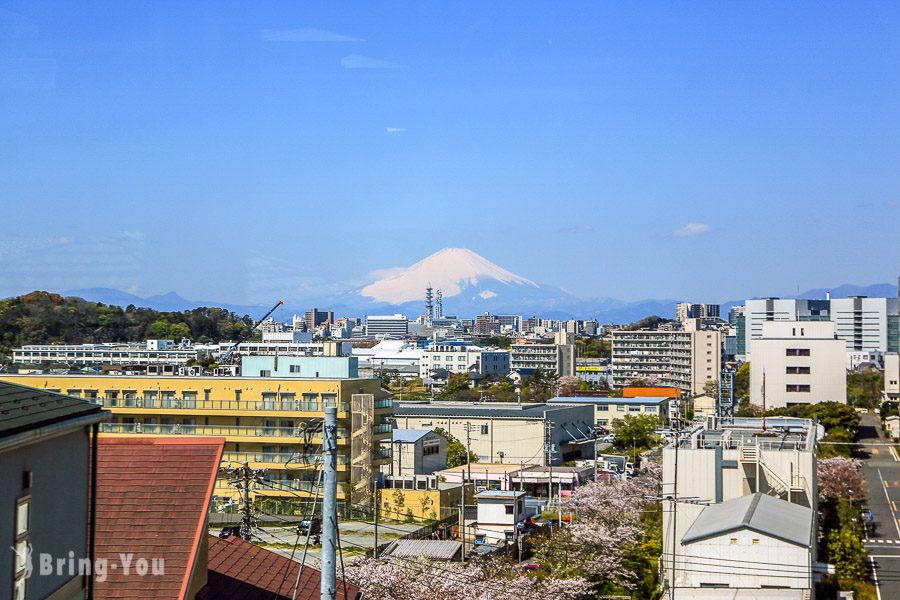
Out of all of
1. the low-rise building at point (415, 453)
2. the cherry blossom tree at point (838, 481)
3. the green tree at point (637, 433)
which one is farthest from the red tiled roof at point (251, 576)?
the green tree at point (637, 433)

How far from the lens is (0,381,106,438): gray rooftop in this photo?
3.09 metres

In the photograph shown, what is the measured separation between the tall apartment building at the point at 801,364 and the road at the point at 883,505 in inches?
86.9

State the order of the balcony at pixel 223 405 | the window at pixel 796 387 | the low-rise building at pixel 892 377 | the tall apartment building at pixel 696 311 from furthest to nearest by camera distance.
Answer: the tall apartment building at pixel 696 311, the low-rise building at pixel 892 377, the window at pixel 796 387, the balcony at pixel 223 405

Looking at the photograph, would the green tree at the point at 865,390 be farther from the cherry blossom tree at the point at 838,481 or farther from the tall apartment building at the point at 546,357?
the cherry blossom tree at the point at 838,481

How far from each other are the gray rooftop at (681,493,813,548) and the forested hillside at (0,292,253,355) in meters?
38.1

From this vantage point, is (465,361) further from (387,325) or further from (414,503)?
(387,325)

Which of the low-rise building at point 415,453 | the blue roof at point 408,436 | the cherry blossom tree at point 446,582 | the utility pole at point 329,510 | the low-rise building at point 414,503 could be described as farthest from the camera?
the blue roof at point 408,436

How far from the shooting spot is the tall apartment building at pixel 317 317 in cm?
16421

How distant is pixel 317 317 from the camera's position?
552 ft

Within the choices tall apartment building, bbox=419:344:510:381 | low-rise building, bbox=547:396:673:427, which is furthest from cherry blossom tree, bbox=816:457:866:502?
tall apartment building, bbox=419:344:510:381

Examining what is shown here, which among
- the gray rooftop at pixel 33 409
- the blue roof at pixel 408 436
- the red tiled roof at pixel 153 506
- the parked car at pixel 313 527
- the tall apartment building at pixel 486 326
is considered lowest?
the parked car at pixel 313 527

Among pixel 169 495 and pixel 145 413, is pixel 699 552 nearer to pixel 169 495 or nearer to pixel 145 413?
A: pixel 169 495

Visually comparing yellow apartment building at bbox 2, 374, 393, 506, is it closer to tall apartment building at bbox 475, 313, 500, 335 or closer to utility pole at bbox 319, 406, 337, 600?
utility pole at bbox 319, 406, 337, 600

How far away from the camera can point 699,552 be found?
11.2 meters
